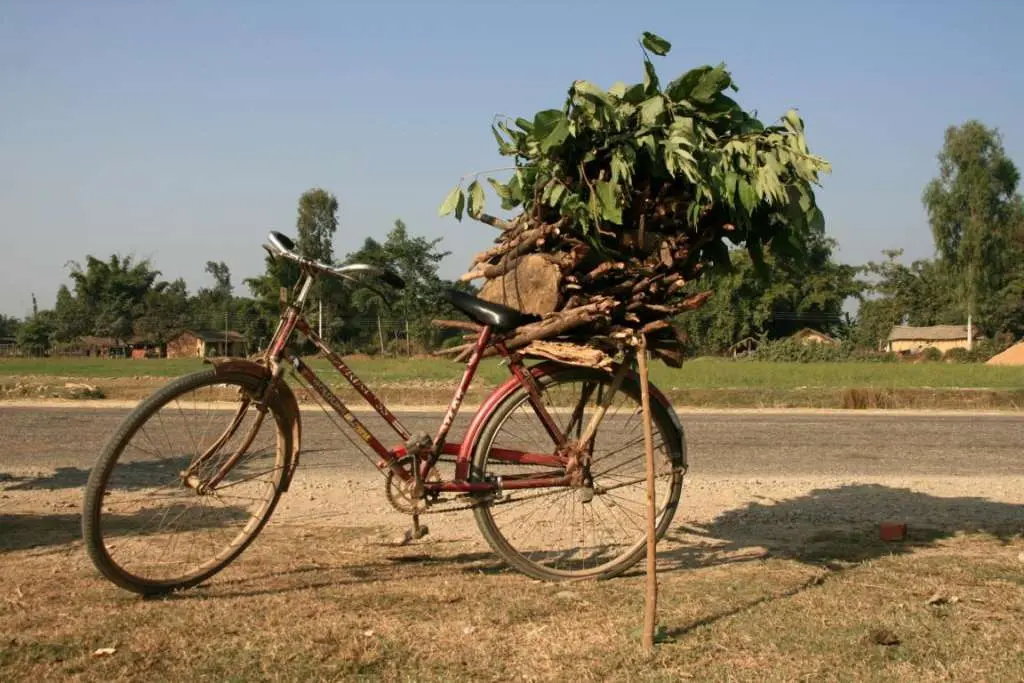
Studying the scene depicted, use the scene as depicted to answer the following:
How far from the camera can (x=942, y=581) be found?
4.30 metres

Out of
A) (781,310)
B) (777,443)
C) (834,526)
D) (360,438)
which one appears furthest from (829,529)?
(781,310)

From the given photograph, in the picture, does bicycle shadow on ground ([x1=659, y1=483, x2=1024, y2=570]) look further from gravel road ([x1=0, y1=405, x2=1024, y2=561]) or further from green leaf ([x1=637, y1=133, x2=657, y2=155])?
green leaf ([x1=637, y1=133, x2=657, y2=155])

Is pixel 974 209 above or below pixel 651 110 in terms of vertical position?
above

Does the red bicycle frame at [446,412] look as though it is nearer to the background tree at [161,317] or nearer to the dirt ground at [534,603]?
the dirt ground at [534,603]

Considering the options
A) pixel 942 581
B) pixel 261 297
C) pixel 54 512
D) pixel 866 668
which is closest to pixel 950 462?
pixel 942 581

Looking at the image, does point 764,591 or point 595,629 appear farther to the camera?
point 764,591

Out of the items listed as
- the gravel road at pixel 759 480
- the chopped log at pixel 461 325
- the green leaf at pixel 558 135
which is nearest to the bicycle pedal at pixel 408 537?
the gravel road at pixel 759 480

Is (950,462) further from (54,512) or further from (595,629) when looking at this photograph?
(54,512)

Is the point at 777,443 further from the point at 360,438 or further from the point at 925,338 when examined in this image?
the point at 925,338

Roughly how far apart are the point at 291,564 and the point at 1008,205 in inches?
2789

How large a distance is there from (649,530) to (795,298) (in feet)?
288

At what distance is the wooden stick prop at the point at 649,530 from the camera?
345cm

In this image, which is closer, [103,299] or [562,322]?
[562,322]

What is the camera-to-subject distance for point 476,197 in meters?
4.57
